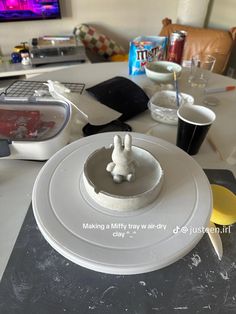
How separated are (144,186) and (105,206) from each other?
9 cm

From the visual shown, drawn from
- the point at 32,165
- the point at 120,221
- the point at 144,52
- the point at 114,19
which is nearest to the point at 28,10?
the point at 114,19

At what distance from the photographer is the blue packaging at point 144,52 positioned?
3.40 ft

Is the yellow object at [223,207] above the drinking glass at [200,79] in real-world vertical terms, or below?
below

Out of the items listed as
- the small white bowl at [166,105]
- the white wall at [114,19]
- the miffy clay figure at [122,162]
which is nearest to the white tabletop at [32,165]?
the small white bowl at [166,105]

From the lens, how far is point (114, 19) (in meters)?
2.16

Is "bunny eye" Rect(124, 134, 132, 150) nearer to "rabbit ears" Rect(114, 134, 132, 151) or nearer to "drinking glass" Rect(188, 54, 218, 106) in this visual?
"rabbit ears" Rect(114, 134, 132, 151)

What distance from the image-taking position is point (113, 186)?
552 mm

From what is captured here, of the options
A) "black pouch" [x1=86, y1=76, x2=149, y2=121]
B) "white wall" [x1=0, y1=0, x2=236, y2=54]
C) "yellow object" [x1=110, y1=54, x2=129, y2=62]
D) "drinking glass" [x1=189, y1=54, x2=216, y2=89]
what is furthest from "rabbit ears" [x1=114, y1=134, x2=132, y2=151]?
"white wall" [x1=0, y1=0, x2=236, y2=54]

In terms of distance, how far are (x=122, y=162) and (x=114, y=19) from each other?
77.9 inches

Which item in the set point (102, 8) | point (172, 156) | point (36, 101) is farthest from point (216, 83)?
point (102, 8)

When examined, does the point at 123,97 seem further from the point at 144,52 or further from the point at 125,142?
the point at 125,142

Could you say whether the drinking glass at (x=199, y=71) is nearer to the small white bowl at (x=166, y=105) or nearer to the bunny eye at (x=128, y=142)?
the small white bowl at (x=166, y=105)

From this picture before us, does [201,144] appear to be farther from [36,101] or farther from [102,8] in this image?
[102,8]

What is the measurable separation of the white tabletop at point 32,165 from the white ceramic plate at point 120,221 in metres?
0.09
